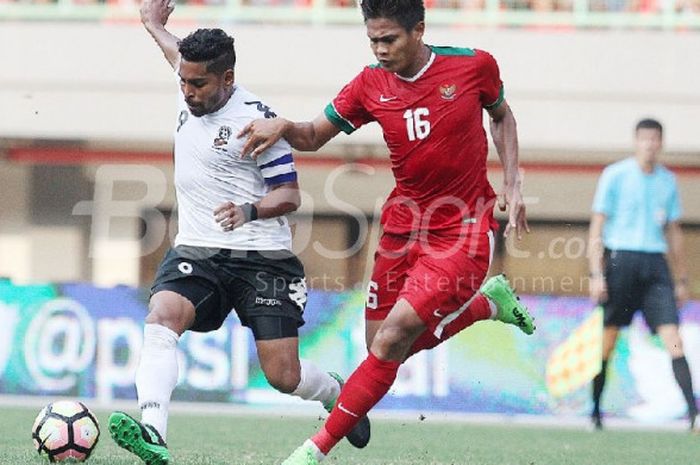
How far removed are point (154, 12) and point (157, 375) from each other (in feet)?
7.08

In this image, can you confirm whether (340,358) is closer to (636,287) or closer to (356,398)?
(636,287)

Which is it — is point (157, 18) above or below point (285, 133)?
above

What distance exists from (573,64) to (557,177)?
73.6 inches

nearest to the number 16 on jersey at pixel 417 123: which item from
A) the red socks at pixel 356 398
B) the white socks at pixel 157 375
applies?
the red socks at pixel 356 398

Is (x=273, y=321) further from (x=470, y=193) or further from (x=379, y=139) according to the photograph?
(x=379, y=139)

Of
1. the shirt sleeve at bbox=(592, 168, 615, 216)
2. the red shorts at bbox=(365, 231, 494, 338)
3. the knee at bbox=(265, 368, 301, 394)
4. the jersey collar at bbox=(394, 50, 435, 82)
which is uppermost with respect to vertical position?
the jersey collar at bbox=(394, 50, 435, 82)

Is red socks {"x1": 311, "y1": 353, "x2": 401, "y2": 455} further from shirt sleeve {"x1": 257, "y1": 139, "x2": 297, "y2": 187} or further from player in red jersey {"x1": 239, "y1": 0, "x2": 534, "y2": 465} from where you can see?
shirt sleeve {"x1": 257, "y1": 139, "x2": 297, "y2": 187}

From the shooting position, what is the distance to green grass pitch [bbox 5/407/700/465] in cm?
739

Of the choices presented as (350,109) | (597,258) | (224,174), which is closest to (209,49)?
(224,174)

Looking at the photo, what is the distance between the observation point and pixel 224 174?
6645 millimetres

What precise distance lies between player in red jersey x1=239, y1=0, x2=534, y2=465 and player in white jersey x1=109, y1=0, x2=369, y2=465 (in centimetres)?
24

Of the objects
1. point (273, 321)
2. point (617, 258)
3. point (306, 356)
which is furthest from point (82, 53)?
point (273, 321)

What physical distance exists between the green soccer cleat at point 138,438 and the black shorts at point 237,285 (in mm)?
836

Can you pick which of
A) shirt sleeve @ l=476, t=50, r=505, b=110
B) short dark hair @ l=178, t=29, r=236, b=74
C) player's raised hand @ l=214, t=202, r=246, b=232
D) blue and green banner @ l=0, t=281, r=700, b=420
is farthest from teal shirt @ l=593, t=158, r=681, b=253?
player's raised hand @ l=214, t=202, r=246, b=232
